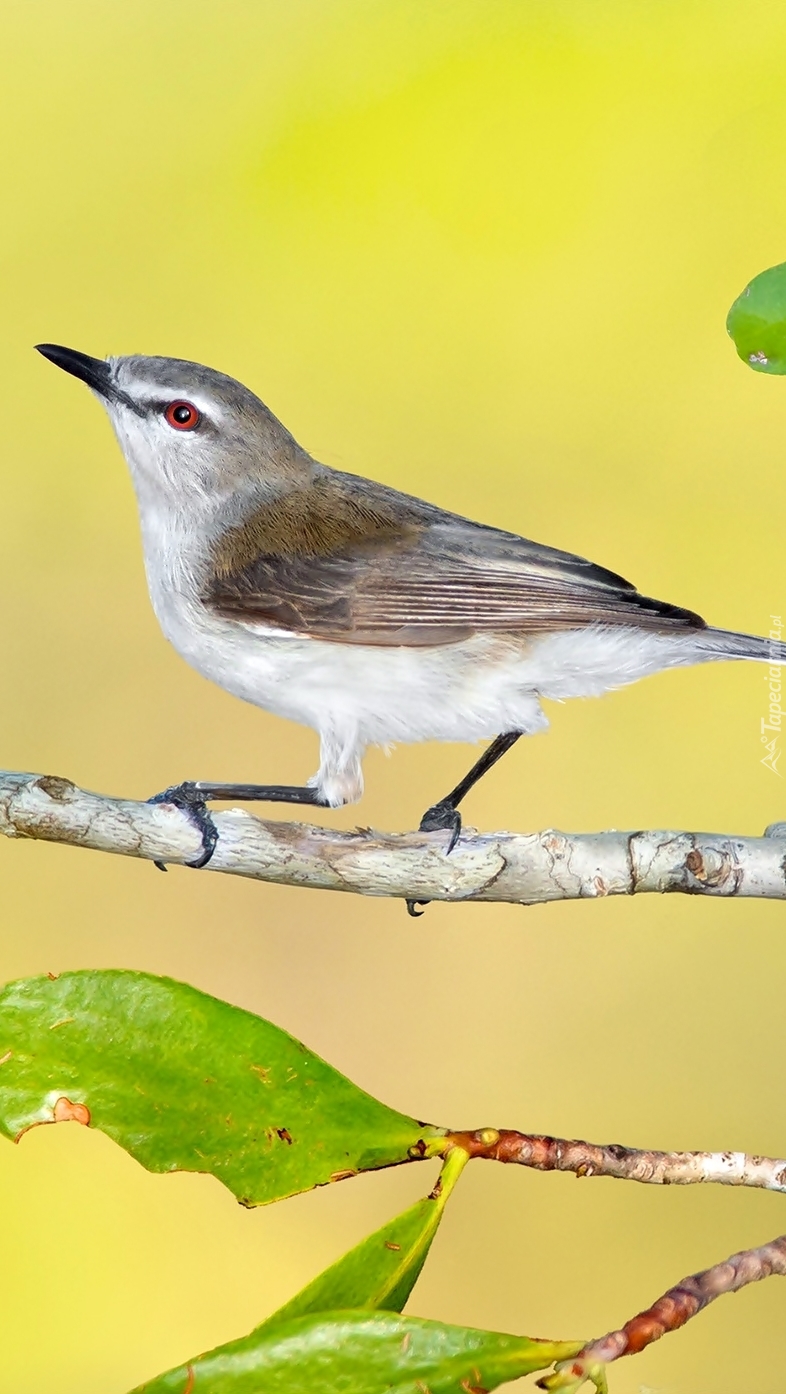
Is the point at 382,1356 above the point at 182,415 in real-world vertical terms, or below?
below

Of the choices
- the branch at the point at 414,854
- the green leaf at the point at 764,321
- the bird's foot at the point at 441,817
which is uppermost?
the green leaf at the point at 764,321

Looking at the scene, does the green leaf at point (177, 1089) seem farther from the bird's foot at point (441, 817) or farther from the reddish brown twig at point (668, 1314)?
the bird's foot at point (441, 817)

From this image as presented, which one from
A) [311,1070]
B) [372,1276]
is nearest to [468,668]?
[311,1070]

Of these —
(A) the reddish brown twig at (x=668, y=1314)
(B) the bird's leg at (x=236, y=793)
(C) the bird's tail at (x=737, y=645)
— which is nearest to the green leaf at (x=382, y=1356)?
(A) the reddish brown twig at (x=668, y=1314)

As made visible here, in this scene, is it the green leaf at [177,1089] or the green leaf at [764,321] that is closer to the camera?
the green leaf at [764,321]

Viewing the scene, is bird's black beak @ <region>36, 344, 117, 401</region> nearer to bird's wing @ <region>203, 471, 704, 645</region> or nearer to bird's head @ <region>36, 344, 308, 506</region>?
bird's head @ <region>36, 344, 308, 506</region>

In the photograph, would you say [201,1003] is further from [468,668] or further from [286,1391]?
[468,668]

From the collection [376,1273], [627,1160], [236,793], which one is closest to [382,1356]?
[376,1273]

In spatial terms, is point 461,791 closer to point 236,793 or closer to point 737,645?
point 236,793
